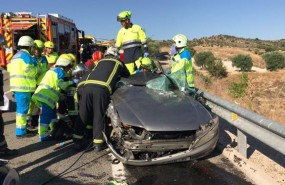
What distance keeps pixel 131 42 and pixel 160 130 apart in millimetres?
4124

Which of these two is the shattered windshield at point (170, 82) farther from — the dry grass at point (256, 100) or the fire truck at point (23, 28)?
the fire truck at point (23, 28)

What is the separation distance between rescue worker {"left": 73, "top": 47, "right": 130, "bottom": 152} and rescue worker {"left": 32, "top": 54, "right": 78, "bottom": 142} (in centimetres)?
67

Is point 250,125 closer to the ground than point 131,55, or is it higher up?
closer to the ground

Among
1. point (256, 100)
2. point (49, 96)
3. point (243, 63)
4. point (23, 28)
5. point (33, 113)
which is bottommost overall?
point (243, 63)

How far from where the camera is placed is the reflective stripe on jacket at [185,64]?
22.0 ft

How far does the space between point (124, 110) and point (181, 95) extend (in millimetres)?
1054

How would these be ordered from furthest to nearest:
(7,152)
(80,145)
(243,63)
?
(243,63)
(80,145)
(7,152)

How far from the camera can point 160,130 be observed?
465 cm

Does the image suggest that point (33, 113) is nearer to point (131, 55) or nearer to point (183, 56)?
point (131, 55)

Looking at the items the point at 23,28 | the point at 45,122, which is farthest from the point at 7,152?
the point at 23,28

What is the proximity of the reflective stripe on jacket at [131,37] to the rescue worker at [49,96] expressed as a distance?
6.87 feet

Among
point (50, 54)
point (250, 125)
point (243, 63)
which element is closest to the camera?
point (250, 125)

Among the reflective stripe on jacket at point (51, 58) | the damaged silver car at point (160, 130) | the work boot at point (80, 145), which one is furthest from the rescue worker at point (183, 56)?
the reflective stripe on jacket at point (51, 58)

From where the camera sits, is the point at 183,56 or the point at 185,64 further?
the point at 183,56
